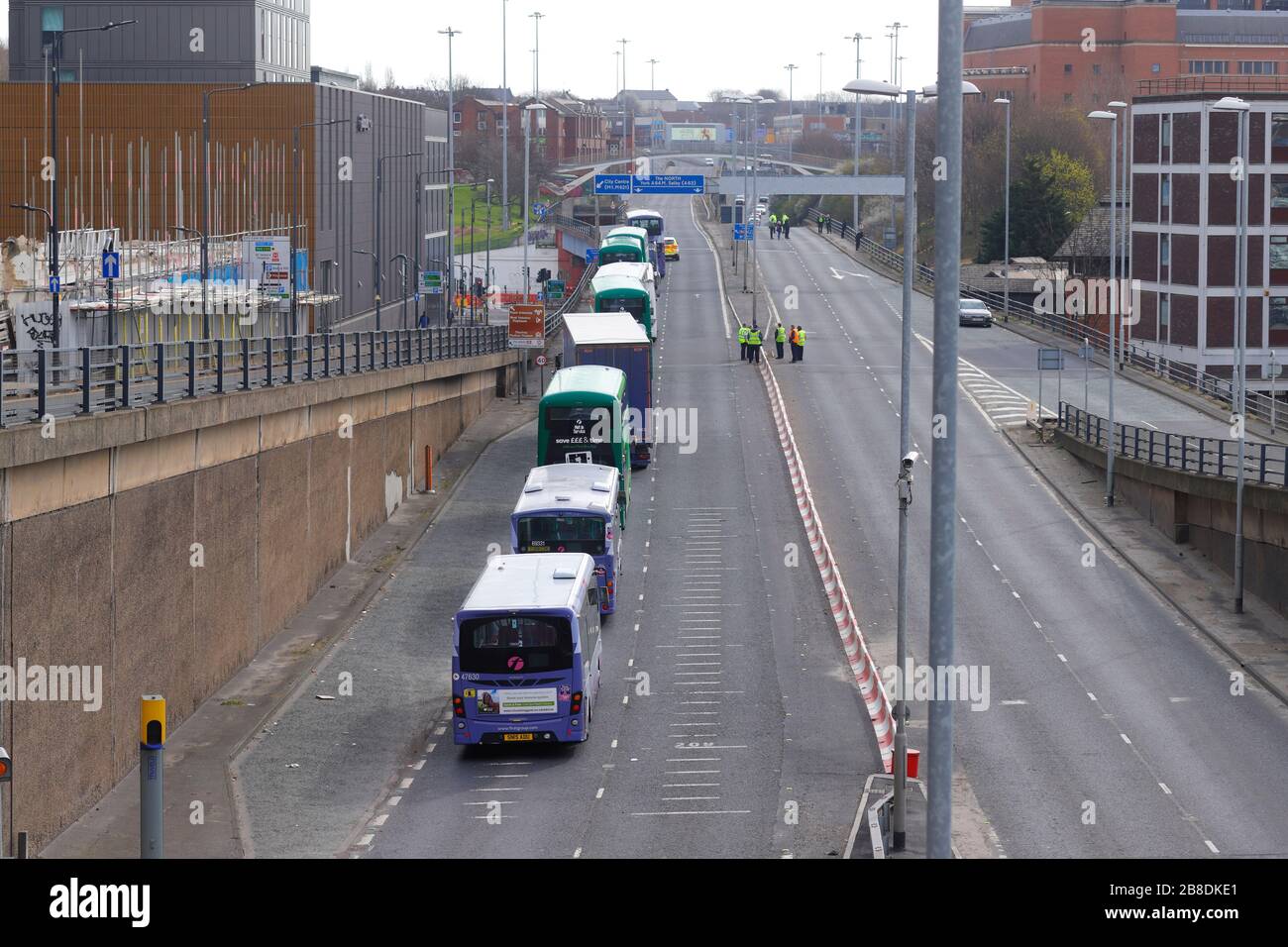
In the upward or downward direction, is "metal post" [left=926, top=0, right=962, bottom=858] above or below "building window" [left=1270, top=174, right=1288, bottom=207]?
below

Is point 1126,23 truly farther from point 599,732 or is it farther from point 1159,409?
point 599,732

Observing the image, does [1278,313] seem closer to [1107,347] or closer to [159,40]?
[1107,347]

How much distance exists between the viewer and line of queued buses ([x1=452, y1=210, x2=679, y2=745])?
25906 millimetres

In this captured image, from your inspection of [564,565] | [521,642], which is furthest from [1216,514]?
[521,642]

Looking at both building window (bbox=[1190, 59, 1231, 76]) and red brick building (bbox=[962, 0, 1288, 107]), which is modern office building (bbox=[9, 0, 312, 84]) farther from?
building window (bbox=[1190, 59, 1231, 76])

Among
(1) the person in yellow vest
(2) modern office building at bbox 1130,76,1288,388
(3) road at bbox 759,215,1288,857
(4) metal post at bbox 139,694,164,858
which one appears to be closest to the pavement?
(4) metal post at bbox 139,694,164,858

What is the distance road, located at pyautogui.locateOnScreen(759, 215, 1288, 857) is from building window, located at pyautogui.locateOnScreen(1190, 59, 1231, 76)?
89.6 m

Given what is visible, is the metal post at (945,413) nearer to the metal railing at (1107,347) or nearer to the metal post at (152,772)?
the metal post at (152,772)

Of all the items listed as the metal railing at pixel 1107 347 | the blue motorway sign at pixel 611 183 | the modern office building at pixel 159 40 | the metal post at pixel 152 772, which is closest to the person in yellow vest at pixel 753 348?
the metal railing at pixel 1107 347

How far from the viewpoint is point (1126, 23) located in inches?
5458

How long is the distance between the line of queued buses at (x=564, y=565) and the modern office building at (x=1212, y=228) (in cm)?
2859

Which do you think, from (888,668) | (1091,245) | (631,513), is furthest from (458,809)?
(1091,245)

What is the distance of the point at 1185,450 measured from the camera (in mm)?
40500

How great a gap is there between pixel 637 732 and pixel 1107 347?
4787 centimetres
